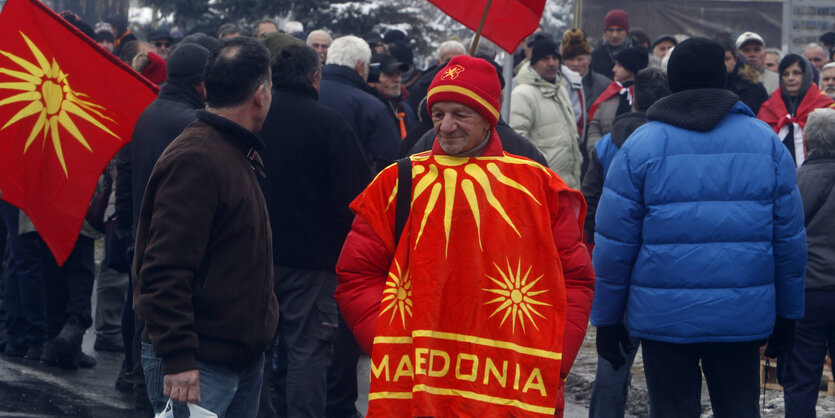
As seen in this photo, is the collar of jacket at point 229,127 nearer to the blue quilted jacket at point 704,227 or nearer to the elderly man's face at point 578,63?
the blue quilted jacket at point 704,227

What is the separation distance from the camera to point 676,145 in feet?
16.4

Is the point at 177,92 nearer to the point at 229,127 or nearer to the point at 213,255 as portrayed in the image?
the point at 229,127

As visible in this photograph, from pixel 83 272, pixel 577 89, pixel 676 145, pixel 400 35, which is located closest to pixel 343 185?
pixel 676 145

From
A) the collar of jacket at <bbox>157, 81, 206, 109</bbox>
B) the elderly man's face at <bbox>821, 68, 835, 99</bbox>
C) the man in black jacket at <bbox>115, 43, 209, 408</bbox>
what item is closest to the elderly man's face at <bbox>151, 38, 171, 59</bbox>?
the man in black jacket at <bbox>115, 43, 209, 408</bbox>

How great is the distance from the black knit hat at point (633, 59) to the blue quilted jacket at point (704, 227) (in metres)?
4.51

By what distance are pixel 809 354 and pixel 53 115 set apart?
4.15m

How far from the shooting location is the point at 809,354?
6359 millimetres

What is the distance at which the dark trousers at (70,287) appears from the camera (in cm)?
830

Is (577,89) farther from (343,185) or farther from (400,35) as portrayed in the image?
(343,185)

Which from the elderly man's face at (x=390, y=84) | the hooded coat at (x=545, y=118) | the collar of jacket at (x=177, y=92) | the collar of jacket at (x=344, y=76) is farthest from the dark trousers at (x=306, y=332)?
the hooded coat at (x=545, y=118)

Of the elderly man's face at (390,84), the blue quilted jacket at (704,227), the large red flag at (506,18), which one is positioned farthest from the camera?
the elderly man's face at (390,84)

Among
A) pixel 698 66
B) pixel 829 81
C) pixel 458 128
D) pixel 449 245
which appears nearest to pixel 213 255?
pixel 449 245

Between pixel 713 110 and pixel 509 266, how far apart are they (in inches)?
61.9

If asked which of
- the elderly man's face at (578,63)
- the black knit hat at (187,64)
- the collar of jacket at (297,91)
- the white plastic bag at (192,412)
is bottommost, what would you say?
the white plastic bag at (192,412)
